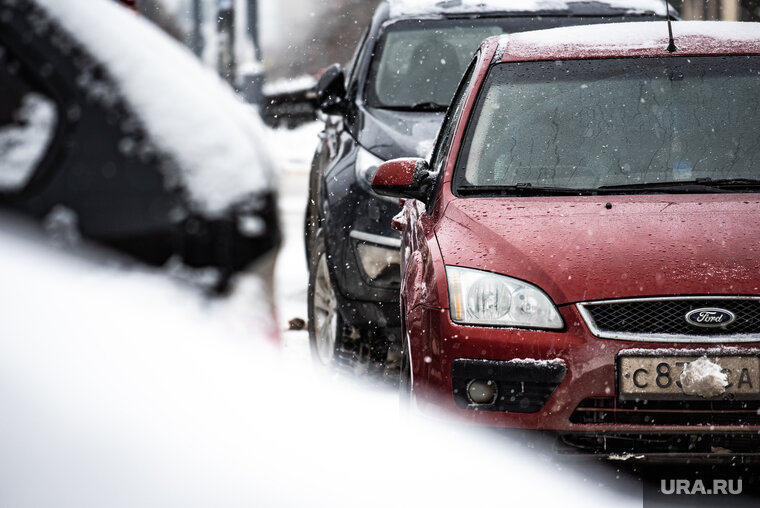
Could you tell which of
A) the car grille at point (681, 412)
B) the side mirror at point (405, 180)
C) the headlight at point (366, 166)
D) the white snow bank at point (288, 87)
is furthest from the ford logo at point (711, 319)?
the white snow bank at point (288, 87)

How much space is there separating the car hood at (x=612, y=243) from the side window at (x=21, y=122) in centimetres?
231

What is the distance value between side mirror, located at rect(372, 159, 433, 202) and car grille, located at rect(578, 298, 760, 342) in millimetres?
1187

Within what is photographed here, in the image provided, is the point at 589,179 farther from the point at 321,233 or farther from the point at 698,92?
the point at 321,233

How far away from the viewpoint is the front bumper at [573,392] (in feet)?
12.0

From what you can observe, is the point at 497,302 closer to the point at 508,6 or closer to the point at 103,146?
the point at 103,146

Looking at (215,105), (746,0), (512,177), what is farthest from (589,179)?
(746,0)

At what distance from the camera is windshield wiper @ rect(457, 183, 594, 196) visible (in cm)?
448

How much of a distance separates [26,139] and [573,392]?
90.6 inches

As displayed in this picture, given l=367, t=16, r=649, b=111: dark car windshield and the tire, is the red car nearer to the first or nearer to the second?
the tire

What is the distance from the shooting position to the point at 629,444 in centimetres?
373

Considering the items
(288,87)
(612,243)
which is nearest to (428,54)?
(612,243)

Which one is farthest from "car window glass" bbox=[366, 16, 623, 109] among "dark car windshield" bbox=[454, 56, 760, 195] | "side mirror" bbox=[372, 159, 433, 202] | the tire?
"side mirror" bbox=[372, 159, 433, 202]

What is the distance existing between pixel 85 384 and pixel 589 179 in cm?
306

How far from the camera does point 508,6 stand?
→ 7.84 m
